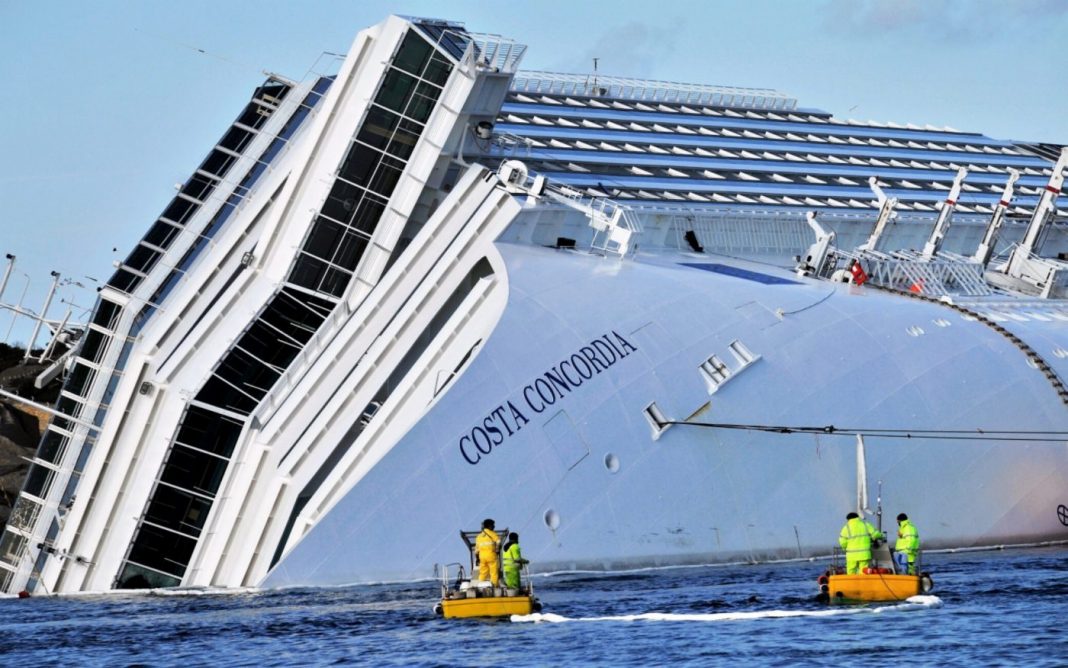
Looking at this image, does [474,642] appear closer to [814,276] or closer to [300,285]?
[300,285]

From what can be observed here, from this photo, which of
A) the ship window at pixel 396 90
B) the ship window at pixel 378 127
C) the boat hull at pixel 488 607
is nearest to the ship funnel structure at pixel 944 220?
the ship window at pixel 396 90

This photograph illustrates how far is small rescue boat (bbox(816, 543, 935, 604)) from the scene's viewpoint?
44.7 m

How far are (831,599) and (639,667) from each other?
8180mm

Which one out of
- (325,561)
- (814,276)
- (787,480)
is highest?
(814,276)

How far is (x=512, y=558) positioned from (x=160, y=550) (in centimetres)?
1379

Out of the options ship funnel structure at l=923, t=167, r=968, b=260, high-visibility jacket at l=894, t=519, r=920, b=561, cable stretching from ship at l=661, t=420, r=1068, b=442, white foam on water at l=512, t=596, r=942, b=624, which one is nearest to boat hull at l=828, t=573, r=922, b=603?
white foam on water at l=512, t=596, r=942, b=624

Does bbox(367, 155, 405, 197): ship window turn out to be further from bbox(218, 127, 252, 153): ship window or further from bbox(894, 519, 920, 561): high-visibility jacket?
bbox(894, 519, 920, 561): high-visibility jacket

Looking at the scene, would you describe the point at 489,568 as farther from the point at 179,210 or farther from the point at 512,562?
the point at 179,210

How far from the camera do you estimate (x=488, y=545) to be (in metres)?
44.2

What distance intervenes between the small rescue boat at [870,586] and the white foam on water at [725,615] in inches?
27.1

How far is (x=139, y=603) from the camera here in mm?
51125

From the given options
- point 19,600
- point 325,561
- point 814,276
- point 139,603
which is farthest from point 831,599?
point 814,276

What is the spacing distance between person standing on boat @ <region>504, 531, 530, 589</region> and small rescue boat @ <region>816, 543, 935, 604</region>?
6.67 m

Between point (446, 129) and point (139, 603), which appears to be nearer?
point (139, 603)
